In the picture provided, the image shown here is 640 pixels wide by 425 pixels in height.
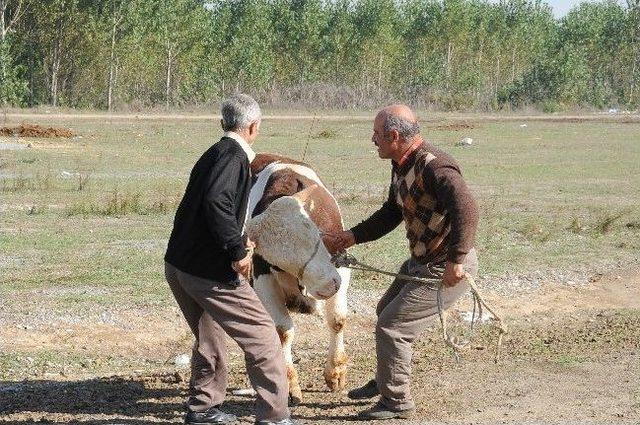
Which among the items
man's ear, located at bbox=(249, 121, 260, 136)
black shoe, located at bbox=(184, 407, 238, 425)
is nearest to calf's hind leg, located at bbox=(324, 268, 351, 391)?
black shoe, located at bbox=(184, 407, 238, 425)

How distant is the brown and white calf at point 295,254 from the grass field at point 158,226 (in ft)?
4.06

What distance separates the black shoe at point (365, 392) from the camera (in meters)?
7.74

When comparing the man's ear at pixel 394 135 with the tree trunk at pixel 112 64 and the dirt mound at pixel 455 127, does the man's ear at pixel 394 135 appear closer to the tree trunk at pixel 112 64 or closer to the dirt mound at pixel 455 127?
the dirt mound at pixel 455 127

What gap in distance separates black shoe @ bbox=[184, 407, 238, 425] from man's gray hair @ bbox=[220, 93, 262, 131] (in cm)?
166

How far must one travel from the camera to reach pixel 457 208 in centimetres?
672

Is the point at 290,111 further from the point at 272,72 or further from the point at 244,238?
the point at 244,238

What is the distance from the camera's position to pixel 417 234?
23.4 feet

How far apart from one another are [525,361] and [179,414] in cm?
282

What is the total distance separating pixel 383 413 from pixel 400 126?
173cm

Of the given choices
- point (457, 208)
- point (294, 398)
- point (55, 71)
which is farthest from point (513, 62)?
point (457, 208)

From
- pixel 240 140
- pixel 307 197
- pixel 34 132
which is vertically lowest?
pixel 34 132

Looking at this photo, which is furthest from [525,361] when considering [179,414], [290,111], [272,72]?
[272,72]

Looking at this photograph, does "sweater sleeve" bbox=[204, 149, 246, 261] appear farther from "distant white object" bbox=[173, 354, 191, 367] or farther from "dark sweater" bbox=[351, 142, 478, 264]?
"distant white object" bbox=[173, 354, 191, 367]

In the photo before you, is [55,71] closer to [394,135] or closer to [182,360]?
[182,360]
